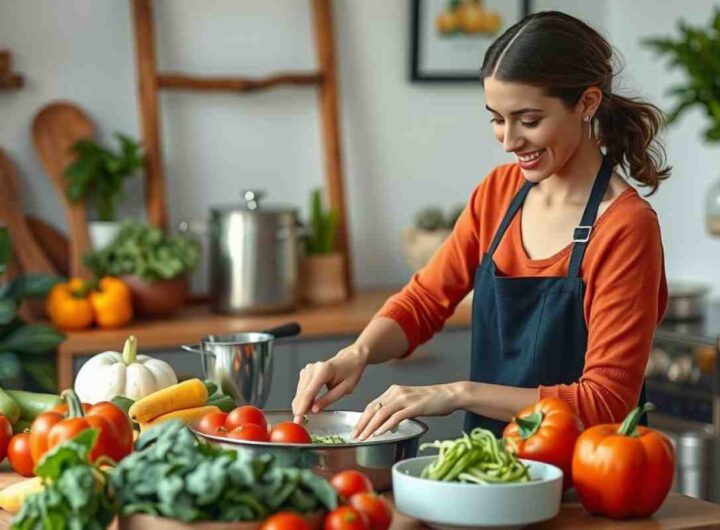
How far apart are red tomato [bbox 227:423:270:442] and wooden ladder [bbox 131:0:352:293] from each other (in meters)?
2.17

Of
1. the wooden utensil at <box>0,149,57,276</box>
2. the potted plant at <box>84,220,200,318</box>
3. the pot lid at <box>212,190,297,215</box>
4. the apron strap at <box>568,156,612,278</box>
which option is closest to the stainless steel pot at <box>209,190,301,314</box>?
the pot lid at <box>212,190,297,215</box>

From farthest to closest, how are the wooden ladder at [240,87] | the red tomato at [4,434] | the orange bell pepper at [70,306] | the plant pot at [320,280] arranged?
the plant pot at [320,280], the wooden ladder at [240,87], the orange bell pepper at [70,306], the red tomato at [4,434]

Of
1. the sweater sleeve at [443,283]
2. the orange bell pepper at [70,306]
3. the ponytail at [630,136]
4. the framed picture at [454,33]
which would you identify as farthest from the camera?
the framed picture at [454,33]

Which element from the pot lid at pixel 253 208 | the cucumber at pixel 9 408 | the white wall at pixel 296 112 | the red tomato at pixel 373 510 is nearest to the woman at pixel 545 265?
the red tomato at pixel 373 510

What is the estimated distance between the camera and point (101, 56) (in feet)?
12.9

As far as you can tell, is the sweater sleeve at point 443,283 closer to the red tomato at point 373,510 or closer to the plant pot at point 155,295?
the red tomato at point 373,510

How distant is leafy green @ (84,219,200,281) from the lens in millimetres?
3664

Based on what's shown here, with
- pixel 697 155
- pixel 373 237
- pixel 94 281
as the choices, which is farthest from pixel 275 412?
pixel 697 155

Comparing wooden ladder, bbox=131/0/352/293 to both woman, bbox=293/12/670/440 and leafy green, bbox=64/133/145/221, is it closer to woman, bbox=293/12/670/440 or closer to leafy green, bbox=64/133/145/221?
leafy green, bbox=64/133/145/221

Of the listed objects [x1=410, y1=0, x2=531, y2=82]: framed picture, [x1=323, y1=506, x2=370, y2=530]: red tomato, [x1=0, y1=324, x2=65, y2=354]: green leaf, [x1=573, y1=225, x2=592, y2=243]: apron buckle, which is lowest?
[x1=0, y1=324, x2=65, y2=354]: green leaf

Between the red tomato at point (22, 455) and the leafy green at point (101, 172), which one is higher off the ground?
the leafy green at point (101, 172)

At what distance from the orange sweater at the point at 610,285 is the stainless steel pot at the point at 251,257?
1.34 meters

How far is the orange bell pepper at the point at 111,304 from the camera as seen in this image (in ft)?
11.7

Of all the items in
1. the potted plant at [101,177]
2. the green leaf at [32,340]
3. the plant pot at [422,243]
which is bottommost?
the green leaf at [32,340]
